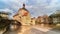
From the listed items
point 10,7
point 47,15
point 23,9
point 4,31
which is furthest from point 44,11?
point 4,31

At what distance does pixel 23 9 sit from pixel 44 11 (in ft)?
0.98

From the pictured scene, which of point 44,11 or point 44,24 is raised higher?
point 44,11

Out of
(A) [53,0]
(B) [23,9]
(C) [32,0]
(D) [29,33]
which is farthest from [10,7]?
(A) [53,0]

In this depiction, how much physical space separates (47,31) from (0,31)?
2.17 ft

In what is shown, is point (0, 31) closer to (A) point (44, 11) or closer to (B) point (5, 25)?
(B) point (5, 25)

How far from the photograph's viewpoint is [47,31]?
5.82 ft

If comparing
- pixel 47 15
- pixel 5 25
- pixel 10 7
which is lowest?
pixel 5 25

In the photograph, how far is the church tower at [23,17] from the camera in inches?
70.5

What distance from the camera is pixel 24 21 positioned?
179cm

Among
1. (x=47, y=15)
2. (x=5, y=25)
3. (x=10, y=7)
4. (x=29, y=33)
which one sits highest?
(x=10, y=7)

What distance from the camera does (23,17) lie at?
180 centimetres

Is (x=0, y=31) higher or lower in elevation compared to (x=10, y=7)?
lower

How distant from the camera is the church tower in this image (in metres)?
1.79

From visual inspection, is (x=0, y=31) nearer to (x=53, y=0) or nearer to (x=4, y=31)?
(x=4, y=31)
